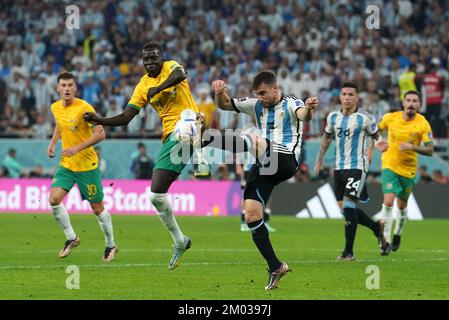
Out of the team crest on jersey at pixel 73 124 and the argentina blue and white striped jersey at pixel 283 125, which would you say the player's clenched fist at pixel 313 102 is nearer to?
the argentina blue and white striped jersey at pixel 283 125

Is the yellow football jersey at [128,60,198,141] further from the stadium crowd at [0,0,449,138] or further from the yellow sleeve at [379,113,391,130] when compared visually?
the stadium crowd at [0,0,449,138]

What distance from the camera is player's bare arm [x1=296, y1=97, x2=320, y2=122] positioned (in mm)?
10641

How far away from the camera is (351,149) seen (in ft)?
52.0

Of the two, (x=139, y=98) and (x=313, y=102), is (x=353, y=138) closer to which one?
(x=139, y=98)

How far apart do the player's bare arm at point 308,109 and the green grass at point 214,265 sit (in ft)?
5.85

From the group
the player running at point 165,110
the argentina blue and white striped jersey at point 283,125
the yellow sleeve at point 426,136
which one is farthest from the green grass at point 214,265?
the yellow sleeve at point 426,136

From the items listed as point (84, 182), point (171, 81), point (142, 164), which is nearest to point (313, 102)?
point (171, 81)

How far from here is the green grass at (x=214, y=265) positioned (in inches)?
428

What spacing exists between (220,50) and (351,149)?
1629 centimetres

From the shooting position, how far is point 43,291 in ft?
35.5

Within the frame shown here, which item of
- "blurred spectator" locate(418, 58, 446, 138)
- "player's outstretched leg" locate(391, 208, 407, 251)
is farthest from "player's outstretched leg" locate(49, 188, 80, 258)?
"blurred spectator" locate(418, 58, 446, 138)

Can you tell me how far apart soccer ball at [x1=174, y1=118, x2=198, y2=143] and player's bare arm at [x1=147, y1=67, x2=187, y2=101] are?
522 millimetres
